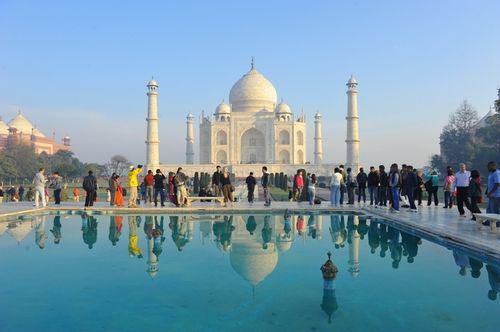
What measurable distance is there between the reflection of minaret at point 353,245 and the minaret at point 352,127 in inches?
1003

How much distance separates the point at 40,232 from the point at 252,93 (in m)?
37.3

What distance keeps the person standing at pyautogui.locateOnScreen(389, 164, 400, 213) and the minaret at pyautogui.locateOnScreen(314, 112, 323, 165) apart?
3362 centimetres

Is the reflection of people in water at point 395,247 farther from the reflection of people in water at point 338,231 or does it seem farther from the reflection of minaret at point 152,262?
the reflection of minaret at point 152,262

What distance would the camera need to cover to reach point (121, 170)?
54312mm

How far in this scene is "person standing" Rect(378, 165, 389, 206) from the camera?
983 cm

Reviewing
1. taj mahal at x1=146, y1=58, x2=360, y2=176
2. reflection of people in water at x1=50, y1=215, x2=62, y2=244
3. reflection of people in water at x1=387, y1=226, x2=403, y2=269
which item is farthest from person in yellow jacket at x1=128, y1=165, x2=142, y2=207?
taj mahal at x1=146, y1=58, x2=360, y2=176

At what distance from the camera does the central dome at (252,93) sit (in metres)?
43.3

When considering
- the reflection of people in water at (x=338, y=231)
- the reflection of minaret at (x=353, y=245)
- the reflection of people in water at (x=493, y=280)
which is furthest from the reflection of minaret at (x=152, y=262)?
the reflection of people in water at (x=493, y=280)

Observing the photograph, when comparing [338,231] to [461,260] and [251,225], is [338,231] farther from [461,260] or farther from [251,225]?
[461,260]

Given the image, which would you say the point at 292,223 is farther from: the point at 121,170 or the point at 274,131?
the point at 121,170

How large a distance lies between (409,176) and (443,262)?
425 cm

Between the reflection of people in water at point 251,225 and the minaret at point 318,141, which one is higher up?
the minaret at point 318,141

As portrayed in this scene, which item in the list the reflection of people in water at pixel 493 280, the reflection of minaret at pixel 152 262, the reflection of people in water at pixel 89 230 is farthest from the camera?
the reflection of people in water at pixel 89 230

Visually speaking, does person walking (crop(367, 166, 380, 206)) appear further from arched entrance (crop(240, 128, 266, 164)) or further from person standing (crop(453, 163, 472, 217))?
arched entrance (crop(240, 128, 266, 164))
